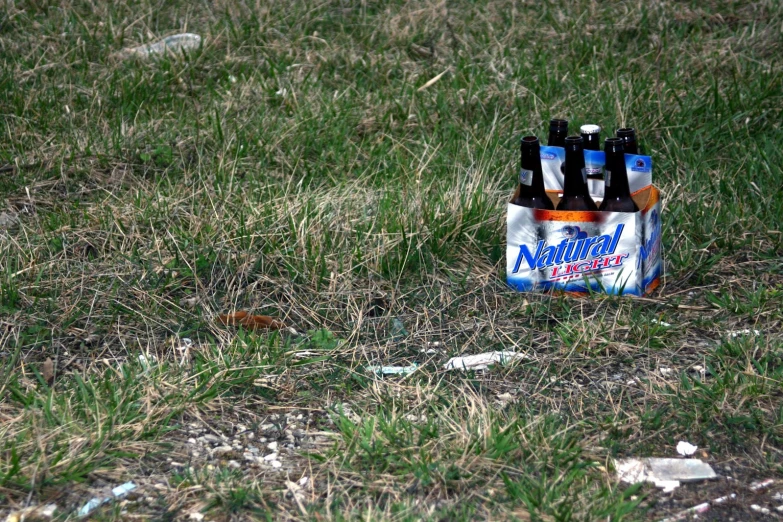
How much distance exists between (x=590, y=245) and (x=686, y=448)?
2.93ft

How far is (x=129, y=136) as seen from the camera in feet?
14.0

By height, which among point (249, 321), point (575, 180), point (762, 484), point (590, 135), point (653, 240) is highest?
point (590, 135)

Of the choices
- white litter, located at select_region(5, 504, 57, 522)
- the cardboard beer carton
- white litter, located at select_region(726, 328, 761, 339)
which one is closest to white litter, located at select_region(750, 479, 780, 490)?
white litter, located at select_region(726, 328, 761, 339)

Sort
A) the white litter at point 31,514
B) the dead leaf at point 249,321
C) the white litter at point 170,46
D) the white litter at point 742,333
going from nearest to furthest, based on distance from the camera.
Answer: the white litter at point 31,514 < the white litter at point 742,333 < the dead leaf at point 249,321 < the white litter at point 170,46

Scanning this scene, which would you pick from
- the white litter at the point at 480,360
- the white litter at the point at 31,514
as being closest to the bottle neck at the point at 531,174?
the white litter at the point at 480,360

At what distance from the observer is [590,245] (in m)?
3.17

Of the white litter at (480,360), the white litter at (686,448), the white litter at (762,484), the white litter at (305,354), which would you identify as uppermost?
the white litter at (305,354)

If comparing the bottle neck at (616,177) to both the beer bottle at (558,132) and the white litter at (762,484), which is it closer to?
the beer bottle at (558,132)

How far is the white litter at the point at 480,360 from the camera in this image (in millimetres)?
2924

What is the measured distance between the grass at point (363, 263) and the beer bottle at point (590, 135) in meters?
0.47

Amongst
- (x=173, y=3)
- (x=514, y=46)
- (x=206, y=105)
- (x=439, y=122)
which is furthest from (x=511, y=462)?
(x=173, y=3)

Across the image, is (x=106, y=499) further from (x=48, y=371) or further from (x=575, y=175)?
(x=575, y=175)

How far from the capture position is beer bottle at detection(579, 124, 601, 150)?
3.27 m

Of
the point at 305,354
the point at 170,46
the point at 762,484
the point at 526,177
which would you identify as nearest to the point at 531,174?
the point at 526,177
